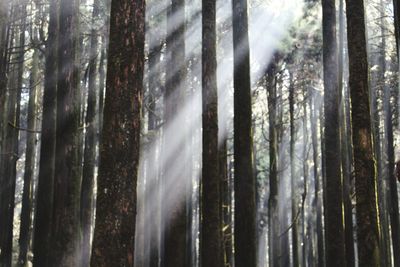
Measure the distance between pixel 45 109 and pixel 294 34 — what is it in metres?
11.6

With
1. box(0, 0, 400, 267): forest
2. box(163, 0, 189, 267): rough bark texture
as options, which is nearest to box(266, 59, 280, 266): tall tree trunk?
box(0, 0, 400, 267): forest

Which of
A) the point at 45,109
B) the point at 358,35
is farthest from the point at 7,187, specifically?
the point at 358,35

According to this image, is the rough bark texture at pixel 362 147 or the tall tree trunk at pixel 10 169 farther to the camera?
the tall tree trunk at pixel 10 169

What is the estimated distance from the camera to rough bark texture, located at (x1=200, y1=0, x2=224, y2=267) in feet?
35.3

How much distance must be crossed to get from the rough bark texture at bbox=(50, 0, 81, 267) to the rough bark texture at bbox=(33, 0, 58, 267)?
0.91 metres

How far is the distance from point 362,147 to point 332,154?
4695 millimetres

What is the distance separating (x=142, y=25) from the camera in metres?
6.67

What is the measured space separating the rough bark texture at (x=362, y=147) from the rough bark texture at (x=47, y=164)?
263 inches

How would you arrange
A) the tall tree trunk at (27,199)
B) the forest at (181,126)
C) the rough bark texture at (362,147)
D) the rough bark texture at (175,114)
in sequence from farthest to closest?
1. the tall tree trunk at (27,199)
2. the rough bark texture at (175,114)
3. the rough bark texture at (362,147)
4. the forest at (181,126)

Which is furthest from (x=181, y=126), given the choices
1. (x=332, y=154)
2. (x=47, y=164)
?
(x=332, y=154)

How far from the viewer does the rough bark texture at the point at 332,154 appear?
12.6m

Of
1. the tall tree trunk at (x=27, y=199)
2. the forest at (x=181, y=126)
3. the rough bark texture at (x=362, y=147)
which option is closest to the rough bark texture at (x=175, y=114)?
the forest at (x=181, y=126)

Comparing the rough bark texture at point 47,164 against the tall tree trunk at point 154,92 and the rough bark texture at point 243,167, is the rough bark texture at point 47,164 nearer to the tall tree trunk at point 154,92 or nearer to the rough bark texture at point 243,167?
the rough bark texture at point 243,167

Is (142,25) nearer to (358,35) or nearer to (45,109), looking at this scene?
(358,35)
